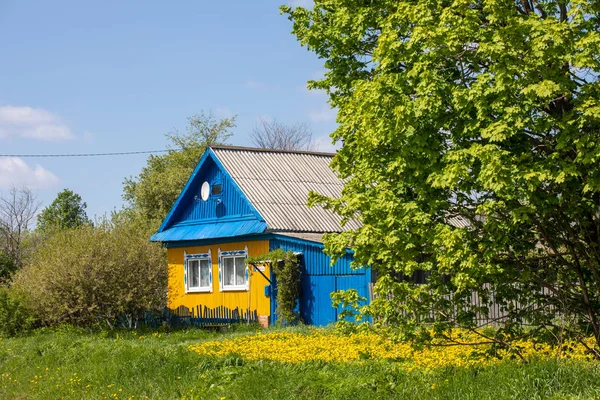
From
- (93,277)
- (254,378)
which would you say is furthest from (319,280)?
(254,378)

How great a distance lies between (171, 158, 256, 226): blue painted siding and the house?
0.04 m

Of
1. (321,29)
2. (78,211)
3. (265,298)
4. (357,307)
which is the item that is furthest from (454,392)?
(78,211)

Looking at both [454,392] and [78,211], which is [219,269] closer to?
[454,392]

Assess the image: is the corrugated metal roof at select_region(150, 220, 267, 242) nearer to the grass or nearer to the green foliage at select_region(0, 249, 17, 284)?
the green foliage at select_region(0, 249, 17, 284)

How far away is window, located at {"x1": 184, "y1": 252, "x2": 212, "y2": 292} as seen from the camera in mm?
30845

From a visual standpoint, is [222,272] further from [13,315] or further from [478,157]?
[478,157]

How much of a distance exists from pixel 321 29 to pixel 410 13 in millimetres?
2623

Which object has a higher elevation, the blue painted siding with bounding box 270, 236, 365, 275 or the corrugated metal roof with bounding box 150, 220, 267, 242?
the corrugated metal roof with bounding box 150, 220, 267, 242

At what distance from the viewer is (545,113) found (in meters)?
11.1

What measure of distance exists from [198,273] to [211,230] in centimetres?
233

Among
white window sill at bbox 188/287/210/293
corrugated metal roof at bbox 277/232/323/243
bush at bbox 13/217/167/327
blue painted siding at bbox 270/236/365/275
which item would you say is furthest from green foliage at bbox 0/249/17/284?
blue painted siding at bbox 270/236/365/275

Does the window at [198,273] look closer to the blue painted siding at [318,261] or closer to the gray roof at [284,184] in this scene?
the gray roof at [284,184]

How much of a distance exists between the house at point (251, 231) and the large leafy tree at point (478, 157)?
12.7m

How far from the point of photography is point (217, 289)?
98.9 ft
